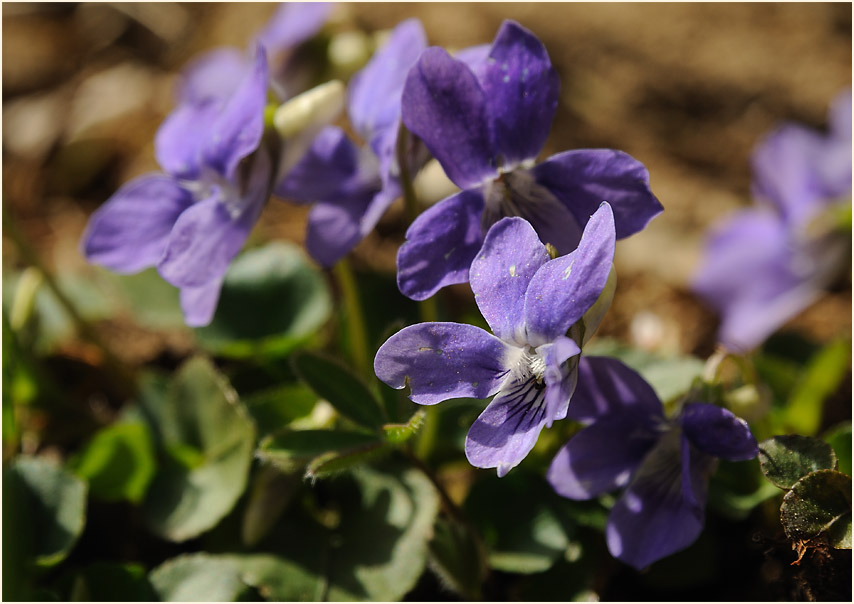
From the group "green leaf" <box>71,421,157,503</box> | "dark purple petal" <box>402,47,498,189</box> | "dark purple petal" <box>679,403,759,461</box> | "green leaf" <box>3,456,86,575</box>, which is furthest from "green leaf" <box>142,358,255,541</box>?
"dark purple petal" <box>679,403,759,461</box>

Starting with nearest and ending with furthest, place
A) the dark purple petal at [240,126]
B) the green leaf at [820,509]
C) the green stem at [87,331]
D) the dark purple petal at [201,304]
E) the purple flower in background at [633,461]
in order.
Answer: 1. the green leaf at [820,509]
2. the purple flower in background at [633,461]
3. the dark purple petal at [240,126]
4. the dark purple petal at [201,304]
5. the green stem at [87,331]

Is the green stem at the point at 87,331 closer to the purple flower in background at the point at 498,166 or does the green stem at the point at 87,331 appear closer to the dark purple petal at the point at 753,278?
the purple flower in background at the point at 498,166

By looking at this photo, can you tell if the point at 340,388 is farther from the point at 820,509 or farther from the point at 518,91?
the point at 820,509

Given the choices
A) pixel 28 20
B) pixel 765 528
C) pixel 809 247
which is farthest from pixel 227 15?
pixel 765 528

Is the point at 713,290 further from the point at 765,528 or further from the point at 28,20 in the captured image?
the point at 28,20

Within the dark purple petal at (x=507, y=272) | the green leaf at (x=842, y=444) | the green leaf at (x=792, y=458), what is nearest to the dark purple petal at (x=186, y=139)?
the dark purple petal at (x=507, y=272)

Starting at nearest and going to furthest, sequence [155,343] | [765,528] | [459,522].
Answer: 1. [459,522]
2. [765,528]
3. [155,343]
